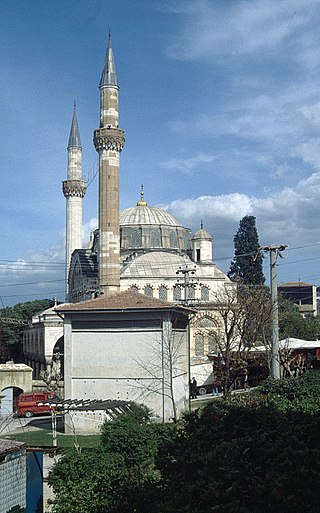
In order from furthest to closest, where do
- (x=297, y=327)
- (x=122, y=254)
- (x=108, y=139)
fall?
(x=122, y=254) < (x=297, y=327) < (x=108, y=139)

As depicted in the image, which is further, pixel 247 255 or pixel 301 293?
pixel 301 293

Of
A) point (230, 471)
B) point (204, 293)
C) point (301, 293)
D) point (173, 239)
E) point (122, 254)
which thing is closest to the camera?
point (230, 471)

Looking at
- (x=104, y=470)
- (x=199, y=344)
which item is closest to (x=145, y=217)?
(x=199, y=344)

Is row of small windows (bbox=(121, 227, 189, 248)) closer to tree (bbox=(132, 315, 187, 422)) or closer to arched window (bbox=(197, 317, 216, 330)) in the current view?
arched window (bbox=(197, 317, 216, 330))

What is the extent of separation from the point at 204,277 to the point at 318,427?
45.1 m

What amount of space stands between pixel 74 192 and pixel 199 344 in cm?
1716

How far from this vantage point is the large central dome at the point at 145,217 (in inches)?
2448

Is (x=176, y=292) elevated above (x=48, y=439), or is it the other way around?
(x=176, y=292)

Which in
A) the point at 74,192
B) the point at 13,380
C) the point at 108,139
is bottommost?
the point at 13,380

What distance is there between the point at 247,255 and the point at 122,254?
11.9m

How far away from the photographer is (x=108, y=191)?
38.6 metres

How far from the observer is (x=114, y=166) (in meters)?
39.2

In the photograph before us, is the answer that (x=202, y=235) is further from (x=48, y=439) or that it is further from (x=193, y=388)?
(x=48, y=439)

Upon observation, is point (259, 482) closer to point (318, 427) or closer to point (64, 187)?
point (318, 427)
